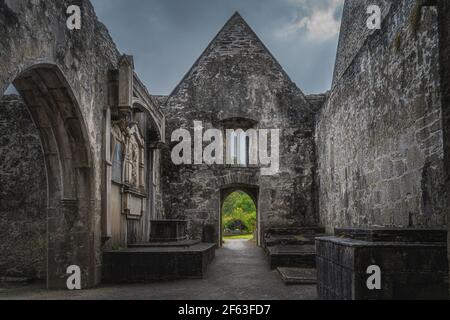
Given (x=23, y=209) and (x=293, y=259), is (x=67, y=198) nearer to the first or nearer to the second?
(x=23, y=209)

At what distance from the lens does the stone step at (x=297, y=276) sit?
746 cm

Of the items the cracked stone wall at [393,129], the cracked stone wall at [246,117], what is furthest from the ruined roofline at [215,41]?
the cracked stone wall at [393,129]

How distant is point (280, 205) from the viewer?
1481 centimetres

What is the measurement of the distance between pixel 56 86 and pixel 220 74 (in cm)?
900

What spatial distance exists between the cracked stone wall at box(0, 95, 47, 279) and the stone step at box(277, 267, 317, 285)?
15.3 feet

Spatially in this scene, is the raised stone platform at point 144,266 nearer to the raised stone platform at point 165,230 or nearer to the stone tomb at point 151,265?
the stone tomb at point 151,265

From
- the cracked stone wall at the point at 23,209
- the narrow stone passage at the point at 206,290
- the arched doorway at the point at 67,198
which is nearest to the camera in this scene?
the narrow stone passage at the point at 206,290

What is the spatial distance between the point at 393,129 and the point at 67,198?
542 cm

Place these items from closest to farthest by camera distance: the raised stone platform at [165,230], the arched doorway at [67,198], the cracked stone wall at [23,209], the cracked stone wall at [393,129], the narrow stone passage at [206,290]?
1. the cracked stone wall at [393,129]
2. the narrow stone passage at [206,290]
3. the arched doorway at [67,198]
4. the cracked stone wall at [23,209]
5. the raised stone platform at [165,230]

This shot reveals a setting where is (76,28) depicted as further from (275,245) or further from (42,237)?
(275,245)

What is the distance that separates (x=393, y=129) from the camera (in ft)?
24.5

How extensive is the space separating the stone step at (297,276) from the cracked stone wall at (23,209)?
4675 mm

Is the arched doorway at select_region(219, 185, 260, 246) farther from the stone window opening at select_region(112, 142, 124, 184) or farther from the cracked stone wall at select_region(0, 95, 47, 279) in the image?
the cracked stone wall at select_region(0, 95, 47, 279)

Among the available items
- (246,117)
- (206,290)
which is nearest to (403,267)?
(206,290)
